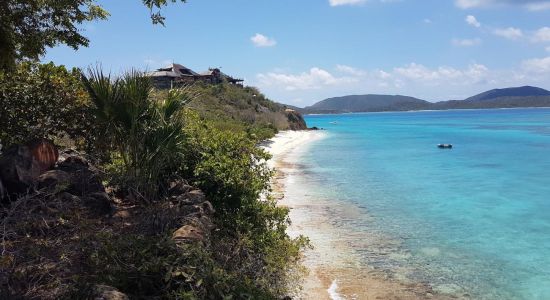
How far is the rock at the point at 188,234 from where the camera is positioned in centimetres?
533

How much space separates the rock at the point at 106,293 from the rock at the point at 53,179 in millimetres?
2841

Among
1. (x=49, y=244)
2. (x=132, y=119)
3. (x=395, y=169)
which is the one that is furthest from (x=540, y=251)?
(x=395, y=169)

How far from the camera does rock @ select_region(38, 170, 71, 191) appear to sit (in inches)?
257

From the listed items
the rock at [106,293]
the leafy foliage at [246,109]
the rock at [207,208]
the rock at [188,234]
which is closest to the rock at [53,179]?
the rock at [207,208]

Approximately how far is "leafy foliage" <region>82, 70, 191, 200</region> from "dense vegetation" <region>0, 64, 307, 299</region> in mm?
16

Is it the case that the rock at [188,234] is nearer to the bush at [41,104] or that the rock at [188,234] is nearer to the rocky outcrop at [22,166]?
the rocky outcrop at [22,166]

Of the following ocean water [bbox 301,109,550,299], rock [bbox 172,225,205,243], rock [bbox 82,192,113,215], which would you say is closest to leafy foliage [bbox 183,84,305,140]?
ocean water [bbox 301,109,550,299]

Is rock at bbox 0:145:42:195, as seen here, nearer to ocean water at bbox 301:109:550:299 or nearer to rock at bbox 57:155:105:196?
rock at bbox 57:155:105:196

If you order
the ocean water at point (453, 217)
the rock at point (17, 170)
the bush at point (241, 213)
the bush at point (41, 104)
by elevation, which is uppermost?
the bush at point (41, 104)

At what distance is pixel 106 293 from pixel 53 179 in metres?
3.32

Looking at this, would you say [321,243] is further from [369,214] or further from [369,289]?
[369,214]

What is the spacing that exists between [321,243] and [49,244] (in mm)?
7045

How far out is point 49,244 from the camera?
5.10 m

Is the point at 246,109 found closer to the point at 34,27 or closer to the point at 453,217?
the point at 453,217
